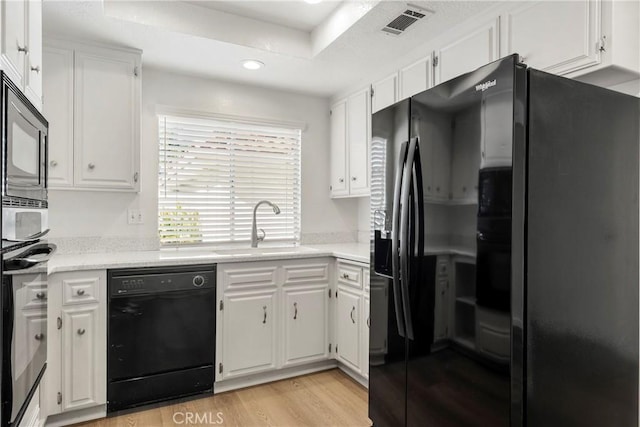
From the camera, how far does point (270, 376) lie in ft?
9.48

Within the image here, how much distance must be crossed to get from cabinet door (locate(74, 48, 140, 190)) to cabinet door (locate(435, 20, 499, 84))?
6.58 ft

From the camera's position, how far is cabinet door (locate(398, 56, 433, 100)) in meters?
2.51

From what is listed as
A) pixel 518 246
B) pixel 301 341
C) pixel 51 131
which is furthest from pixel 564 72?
pixel 51 131

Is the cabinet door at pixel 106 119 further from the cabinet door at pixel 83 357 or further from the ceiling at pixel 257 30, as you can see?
the cabinet door at pixel 83 357

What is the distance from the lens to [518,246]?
1317 mm

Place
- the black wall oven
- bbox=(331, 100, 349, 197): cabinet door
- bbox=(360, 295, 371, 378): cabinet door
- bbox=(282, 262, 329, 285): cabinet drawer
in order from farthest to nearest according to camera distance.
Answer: bbox=(331, 100, 349, 197): cabinet door
bbox=(282, 262, 329, 285): cabinet drawer
bbox=(360, 295, 371, 378): cabinet door
the black wall oven

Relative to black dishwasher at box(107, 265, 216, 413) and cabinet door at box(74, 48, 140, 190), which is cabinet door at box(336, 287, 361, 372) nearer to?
black dishwasher at box(107, 265, 216, 413)

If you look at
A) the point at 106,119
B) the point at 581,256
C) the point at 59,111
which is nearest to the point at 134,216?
the point at 106,119

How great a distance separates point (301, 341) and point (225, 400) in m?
0.65

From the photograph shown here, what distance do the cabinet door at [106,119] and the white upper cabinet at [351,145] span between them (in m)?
1.64

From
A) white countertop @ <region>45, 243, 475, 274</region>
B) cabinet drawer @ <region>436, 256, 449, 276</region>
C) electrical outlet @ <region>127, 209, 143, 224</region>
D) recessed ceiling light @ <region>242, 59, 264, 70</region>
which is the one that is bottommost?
white countertop @ <region>45, 243, 475, 274</region>

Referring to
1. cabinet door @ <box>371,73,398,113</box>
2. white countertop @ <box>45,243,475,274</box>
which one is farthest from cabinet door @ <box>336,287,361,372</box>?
cabinet door @ <box>371,73,398,113</box>

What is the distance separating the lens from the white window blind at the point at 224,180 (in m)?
3.16

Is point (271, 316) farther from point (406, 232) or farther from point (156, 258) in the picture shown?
point (406, 232)
